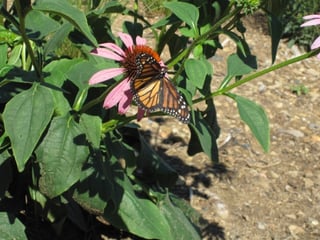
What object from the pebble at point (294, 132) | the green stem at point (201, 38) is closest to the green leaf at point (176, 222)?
the green stem at point (201, 38)

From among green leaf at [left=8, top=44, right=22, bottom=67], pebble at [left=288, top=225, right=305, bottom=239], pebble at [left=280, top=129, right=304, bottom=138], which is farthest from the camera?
pebble at [left=280, top=129, right=304, bottom=138]

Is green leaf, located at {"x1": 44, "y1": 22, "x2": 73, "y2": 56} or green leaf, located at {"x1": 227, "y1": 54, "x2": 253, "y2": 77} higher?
green leaf, located at {"x1": 44, "y1": 22, "x2": 73, "y2": 56}

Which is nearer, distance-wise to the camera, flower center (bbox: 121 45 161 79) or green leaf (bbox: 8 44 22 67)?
flower center (bbox: 121 45 161 79)

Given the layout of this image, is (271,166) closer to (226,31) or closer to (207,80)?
(207,80)

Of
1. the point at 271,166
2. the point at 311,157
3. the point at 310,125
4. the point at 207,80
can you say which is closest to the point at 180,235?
the point at 207,80

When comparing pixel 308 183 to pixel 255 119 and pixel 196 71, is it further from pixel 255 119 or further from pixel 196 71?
pixel 196 71

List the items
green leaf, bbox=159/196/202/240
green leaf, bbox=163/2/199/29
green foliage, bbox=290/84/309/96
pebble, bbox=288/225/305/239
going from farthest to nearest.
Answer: green foliage, bbox=290/84/309/96 < pebble, bbox=288/225/305/239 < green leaf, bbox=159/196/202/240 < green leaf, bbox=163/2/199/29

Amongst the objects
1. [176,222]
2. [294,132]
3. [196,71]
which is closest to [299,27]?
[294,132]

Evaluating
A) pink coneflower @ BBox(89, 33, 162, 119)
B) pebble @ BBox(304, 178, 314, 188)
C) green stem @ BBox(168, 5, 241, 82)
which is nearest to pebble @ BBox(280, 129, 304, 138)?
pebble @ BBox(304, 178, 314, 188)

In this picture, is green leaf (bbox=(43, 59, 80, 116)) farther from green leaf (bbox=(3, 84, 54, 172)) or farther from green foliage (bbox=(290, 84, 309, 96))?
green foliage (bbox=(290, 84, 309, 96))
